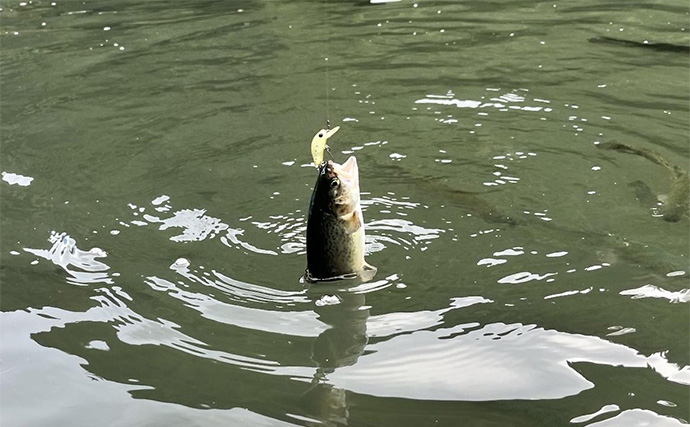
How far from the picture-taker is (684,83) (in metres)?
Result: 8.54

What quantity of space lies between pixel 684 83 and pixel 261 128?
4.10m

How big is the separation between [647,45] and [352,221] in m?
6.66

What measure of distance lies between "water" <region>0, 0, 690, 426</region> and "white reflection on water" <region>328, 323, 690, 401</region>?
0.01 metres

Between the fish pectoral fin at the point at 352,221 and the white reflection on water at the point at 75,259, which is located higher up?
the fish pectoral fin at the point at 352,221

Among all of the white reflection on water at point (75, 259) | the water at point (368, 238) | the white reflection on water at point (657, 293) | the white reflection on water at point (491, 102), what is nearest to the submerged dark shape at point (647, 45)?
the water at point (368, 238)

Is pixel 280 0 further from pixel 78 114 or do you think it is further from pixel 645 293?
pixel 645 293

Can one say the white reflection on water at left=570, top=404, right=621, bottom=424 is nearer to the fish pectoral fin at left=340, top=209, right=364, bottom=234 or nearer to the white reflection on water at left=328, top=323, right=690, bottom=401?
the white reflection on water at left=328, top=323, right=690, bottom=401

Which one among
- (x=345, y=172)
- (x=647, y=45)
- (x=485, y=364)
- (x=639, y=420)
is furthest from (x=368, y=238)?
(x=647, y=45)

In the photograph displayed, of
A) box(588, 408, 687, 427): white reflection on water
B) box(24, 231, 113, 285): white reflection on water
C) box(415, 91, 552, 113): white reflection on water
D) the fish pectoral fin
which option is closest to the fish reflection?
the fish pectoral fin

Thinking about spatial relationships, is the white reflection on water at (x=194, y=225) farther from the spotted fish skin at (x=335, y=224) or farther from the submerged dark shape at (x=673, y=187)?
the submerged dark shape at (x=673, y=187)

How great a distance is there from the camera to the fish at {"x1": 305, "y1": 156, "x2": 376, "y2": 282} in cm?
454

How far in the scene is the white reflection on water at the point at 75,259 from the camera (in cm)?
549

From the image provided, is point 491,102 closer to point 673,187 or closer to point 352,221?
point 673,187

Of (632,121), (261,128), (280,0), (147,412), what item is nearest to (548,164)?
(632,121)
